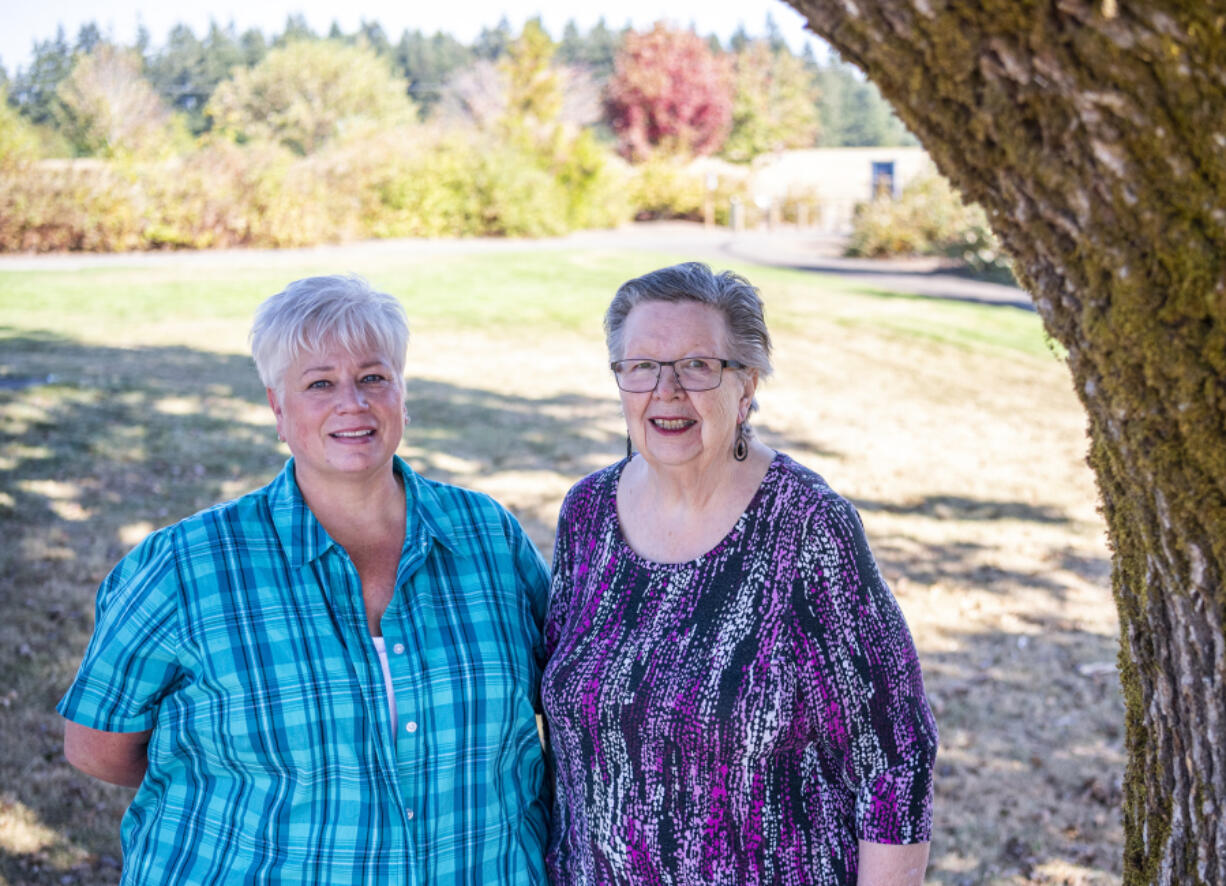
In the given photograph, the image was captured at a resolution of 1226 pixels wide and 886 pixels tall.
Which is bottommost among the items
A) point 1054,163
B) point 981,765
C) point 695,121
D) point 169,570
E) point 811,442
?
point 981,765

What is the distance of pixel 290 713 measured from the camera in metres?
2.25

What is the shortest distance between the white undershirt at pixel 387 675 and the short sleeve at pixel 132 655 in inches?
16.2

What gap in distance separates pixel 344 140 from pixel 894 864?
96.1 feet

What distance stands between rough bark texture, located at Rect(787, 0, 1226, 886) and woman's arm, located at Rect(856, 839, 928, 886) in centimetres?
68

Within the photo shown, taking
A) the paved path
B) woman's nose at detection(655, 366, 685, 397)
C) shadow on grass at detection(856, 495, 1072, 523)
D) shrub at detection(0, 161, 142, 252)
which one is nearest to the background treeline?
shrub at detection(0, 161, 142, 252)

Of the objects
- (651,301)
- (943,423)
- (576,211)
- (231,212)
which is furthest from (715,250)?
(651,301)

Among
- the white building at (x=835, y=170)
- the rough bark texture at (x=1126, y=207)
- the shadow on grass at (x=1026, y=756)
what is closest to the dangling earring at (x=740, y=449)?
the rough bark texture at (x=1126, y=207)

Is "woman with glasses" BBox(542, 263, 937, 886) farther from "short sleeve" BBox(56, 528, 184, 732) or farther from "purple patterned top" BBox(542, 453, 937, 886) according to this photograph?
"short sleeve" BBox(56, 528, 184, 732)

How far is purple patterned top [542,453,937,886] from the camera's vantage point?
83.9 inches

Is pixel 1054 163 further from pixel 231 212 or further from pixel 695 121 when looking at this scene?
pixel 695 121

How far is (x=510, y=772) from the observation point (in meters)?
2.48

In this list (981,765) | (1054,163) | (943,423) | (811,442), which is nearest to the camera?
(1054,163)

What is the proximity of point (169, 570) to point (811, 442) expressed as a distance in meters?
8.47

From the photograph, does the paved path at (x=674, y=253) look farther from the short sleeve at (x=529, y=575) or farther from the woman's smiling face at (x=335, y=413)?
the woman's smiling face at (x=335, y=413)
